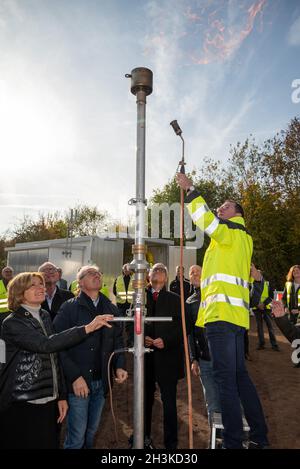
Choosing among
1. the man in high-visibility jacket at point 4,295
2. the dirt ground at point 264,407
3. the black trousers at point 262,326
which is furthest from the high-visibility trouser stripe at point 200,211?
the black trousers at point 262,326

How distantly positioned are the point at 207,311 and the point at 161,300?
4.88 feet

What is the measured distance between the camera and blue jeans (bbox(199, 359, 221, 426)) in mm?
4363

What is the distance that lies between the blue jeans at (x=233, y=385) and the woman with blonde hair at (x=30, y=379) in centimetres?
110

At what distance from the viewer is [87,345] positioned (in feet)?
12.5

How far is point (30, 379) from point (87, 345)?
0.83m

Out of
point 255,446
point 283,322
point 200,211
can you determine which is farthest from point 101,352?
point 283,322

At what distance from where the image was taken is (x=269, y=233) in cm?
2808

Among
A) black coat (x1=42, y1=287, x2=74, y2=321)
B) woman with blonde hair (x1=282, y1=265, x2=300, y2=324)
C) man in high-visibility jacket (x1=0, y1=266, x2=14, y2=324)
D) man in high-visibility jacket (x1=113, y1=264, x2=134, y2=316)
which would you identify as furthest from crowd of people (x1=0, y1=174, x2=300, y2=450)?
man in high-visibility jacket (x1=113, y1=264, x2=134, y2=316)

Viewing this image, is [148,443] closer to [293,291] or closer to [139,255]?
[139,255]

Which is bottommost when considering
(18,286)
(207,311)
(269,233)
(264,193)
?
(207,311)

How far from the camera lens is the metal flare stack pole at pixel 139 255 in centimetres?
247
